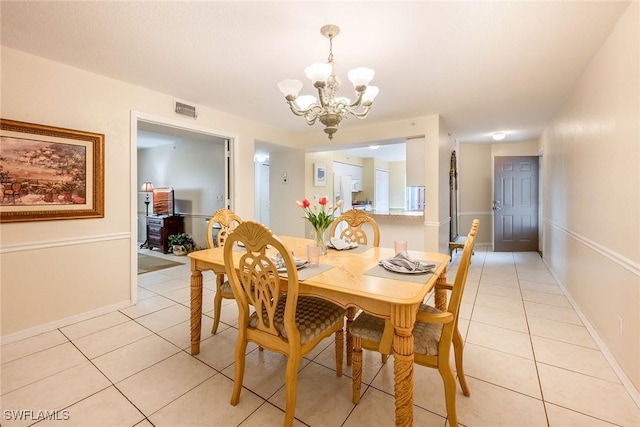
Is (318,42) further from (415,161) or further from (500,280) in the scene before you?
(500,280)

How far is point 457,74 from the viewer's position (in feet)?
8.79

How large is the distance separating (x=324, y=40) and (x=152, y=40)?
51.2 inches

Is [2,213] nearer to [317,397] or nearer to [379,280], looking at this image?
[317,397]

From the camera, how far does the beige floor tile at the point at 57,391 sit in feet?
Result: 5.25

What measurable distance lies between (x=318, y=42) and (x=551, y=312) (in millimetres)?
3353

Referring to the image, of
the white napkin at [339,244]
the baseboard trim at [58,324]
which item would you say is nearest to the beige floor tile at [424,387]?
the white napkin at [339,244]

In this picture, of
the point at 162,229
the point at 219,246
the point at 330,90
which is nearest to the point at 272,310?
the point at 219,246

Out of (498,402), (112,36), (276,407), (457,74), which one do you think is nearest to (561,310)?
(498,402)

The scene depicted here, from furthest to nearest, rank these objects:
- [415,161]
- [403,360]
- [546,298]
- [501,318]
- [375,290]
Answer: [415,161] < [546,298] < [501,318] < [375,290] < [403,360]

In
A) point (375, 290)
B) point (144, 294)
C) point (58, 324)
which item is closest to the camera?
point (375, 290)

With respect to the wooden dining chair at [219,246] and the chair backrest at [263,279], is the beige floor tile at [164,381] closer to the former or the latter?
the wooden dining chair at [219,246]

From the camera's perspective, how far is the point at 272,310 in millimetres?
1475

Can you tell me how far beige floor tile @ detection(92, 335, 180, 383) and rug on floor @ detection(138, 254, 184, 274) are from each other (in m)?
2.47

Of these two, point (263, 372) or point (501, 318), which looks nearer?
point (263, 372)
